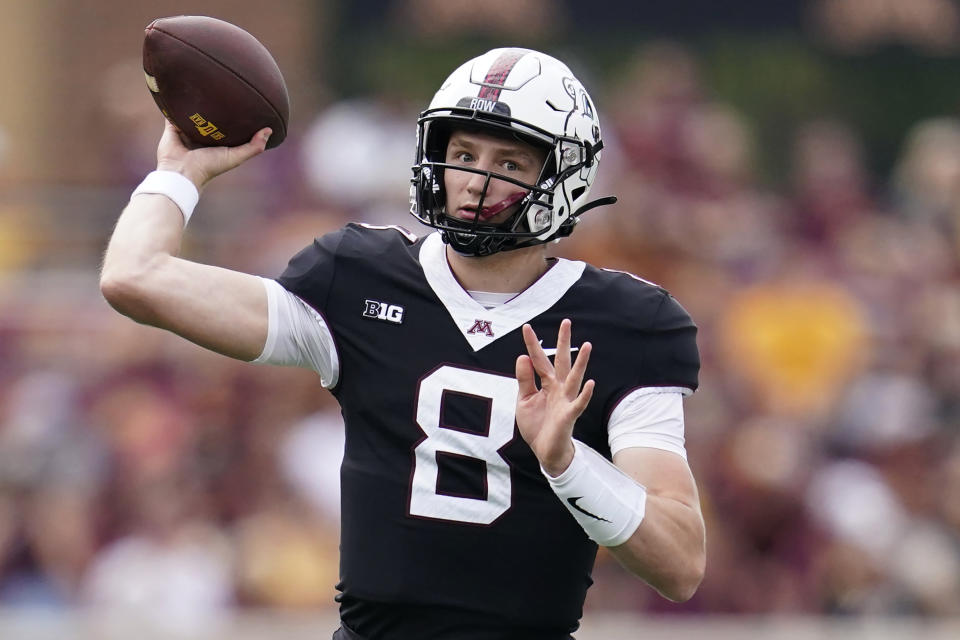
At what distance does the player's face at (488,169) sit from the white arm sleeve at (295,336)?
0.37 m

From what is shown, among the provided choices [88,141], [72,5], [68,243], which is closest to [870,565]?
[68,243]

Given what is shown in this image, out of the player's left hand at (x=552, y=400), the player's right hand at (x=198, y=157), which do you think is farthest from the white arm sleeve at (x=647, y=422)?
the player's right hand at (x=198, y=157)

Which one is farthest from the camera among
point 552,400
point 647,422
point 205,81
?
point 205,81

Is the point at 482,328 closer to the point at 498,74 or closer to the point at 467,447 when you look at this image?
the point at 467,447

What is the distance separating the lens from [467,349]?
322cm

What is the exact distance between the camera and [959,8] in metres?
11.6

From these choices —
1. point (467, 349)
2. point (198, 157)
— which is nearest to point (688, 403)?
point (467, 349)

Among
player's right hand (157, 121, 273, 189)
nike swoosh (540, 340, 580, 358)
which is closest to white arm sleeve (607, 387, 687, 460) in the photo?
nike swoosh (540, 340, 580, 358)

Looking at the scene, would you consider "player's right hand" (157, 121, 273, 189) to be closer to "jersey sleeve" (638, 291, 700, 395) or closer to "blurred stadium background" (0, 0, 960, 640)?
"jersey sleeve" (638, 291, 700, 395)

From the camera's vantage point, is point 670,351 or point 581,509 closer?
point 581,509

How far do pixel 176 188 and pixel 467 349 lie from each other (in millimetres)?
681

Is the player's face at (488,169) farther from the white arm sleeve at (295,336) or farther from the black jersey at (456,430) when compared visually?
the white arm sleeve at (295,336)

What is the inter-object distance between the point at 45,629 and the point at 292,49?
642 centimetres

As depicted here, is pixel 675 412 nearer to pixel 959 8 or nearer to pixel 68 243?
pixel 68 243
